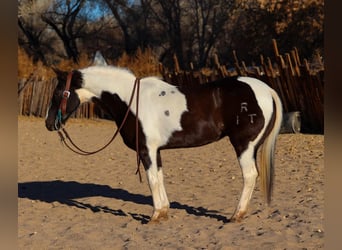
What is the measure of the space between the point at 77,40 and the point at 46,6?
424cm

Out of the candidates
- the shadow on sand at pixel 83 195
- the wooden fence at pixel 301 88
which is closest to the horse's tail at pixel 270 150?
the shadow on sand at pixel 83 195

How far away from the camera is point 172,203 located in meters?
5.87

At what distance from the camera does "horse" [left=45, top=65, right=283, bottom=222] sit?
184 inches

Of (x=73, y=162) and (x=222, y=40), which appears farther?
(x=222, y=40)

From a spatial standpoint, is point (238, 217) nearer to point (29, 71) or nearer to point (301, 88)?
point (301, 88)

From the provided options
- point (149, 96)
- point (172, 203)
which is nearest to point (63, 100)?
point (149, 96)

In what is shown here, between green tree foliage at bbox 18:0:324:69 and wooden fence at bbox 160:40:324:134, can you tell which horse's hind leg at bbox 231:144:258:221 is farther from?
green tree foliage at bbox 18:0:324:69

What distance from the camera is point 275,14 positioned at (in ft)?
74.2

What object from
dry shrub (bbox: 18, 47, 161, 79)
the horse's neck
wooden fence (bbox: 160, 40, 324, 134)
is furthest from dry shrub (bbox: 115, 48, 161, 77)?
the horse's neck

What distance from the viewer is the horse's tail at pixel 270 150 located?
4.73 metres
